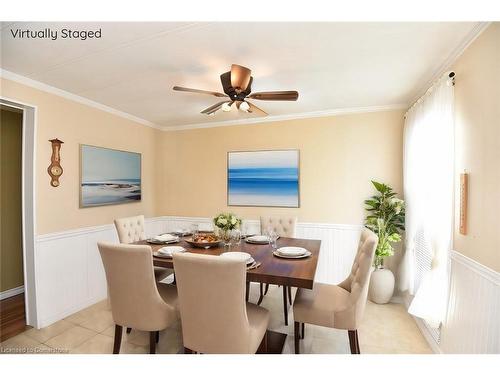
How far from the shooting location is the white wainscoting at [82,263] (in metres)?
2.52

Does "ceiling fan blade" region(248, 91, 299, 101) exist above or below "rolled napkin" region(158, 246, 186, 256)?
above

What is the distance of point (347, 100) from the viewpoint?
300 cm

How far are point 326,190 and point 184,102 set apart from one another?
87.1 inches

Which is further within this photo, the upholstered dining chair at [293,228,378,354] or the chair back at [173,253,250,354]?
the upholstered dining chair at [293,228,378,354]

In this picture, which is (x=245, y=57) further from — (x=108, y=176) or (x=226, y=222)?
(x=108, y=176)

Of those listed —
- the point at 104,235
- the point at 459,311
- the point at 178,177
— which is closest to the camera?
the point at 459,311

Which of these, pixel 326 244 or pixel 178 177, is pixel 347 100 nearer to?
pixel 326 244

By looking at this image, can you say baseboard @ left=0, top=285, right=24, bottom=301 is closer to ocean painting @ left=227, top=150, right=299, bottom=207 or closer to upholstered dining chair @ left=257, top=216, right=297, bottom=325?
ocean painting @ left=227, top=150, right=299, bottom=207

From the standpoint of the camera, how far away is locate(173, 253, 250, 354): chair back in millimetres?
1376

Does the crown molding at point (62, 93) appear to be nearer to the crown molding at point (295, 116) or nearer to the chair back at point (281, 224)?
the crown molding at point (295, 116)

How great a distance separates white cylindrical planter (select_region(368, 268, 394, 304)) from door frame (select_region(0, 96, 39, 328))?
363 centimetres

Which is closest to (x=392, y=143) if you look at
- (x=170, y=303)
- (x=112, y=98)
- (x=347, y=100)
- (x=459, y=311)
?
(x=347, y=100)

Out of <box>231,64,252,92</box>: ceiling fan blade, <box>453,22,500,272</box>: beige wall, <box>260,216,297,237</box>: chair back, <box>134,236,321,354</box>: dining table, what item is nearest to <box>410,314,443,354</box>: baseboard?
<box>453,22,500,272</box>: beige wall
